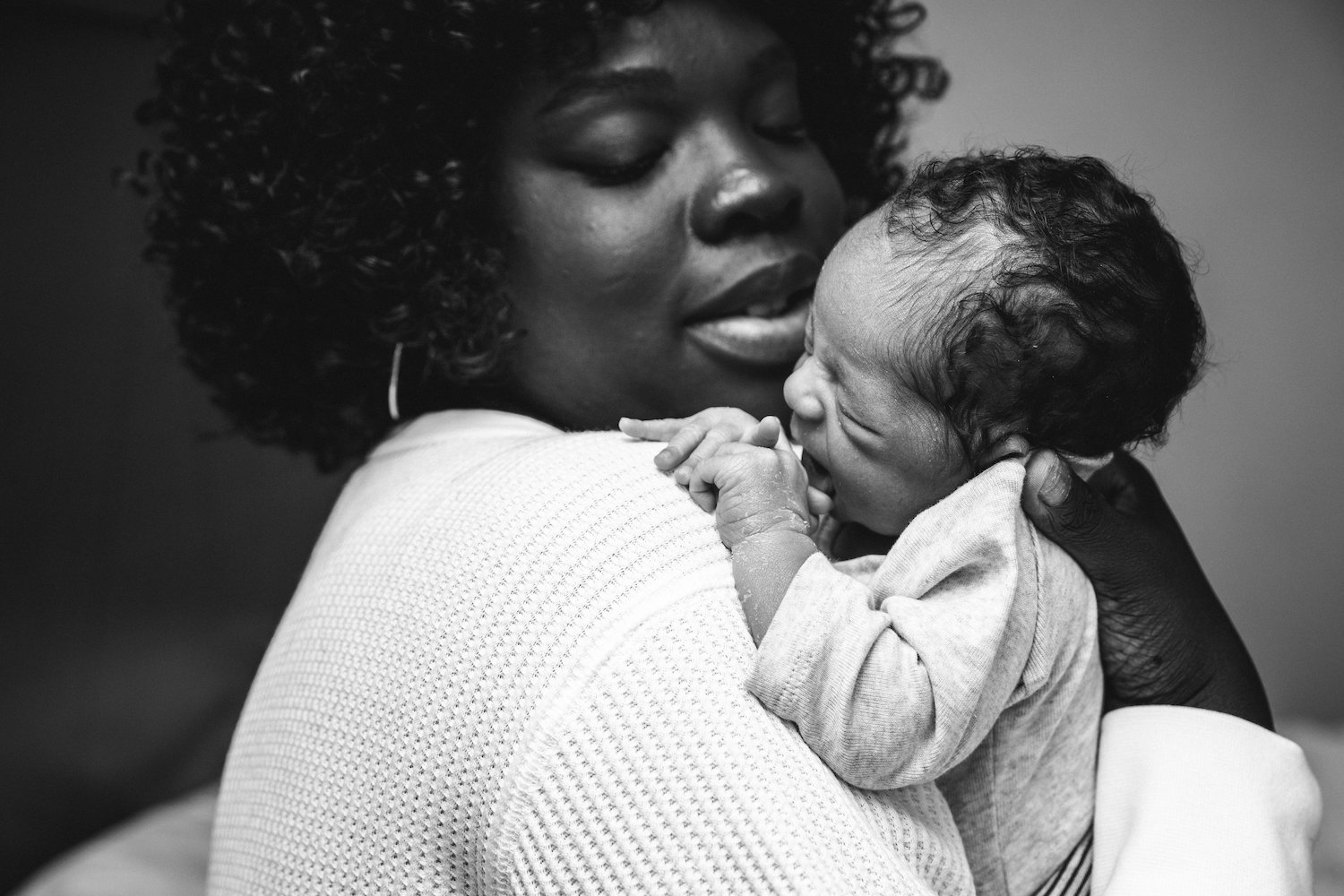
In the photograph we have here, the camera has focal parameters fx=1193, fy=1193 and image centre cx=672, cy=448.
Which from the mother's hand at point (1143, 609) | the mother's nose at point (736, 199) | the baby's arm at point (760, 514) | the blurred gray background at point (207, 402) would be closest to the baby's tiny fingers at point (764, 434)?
the baby's arm at point (760, 514)

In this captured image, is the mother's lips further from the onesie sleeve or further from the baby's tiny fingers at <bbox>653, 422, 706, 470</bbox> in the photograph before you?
the onesie sleeve

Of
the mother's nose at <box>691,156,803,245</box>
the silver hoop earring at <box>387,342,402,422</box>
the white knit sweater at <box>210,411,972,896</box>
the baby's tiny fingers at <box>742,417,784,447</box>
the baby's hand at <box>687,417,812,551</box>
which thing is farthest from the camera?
the silver hoop earring at <box>387,342,402,422</box>

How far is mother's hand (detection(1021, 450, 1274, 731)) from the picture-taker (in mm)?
977

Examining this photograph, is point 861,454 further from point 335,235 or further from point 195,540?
point 195,540

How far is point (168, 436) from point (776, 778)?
6.31 feet

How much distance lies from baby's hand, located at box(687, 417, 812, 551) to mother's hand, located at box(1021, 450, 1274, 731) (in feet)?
0.63

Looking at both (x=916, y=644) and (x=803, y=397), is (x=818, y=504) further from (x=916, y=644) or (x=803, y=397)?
(x=916, y=644)

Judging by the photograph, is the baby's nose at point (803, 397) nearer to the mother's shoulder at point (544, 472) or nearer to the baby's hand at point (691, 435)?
the baby's hand at point (691, 435)

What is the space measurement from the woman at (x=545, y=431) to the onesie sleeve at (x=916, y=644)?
0.03 m

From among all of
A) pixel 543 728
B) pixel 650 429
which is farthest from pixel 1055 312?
pixel 543 728

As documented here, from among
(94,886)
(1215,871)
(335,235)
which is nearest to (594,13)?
(335,235)

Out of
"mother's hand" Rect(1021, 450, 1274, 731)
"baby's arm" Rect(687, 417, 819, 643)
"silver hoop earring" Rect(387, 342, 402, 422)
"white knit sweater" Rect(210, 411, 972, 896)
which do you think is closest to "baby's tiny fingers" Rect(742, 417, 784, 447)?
"baby's arm" Rect(687, 417, 819, 643)

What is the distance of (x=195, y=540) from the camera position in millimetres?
2387

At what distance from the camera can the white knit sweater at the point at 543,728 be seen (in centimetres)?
76
